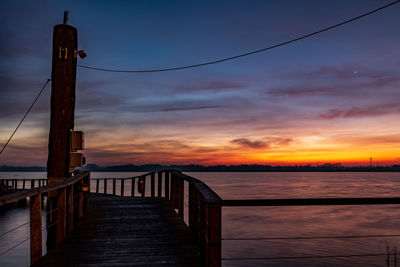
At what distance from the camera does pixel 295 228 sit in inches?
1208

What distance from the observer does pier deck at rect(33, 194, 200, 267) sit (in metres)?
4.67

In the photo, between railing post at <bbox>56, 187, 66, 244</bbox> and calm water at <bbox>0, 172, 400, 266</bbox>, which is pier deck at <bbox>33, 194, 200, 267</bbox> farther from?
calm water at <bbox>0, 172, 400, 266</bbox>

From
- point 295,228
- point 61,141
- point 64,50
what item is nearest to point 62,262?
point 61,141

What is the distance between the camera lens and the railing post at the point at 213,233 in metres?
3.28

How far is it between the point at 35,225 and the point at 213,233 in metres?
2.44

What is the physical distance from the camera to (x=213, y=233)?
10.8 feet

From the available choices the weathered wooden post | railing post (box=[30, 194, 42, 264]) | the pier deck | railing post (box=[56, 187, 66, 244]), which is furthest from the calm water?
railing post (box=[30, 194, 42, 264])

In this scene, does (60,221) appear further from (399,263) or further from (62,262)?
(399,263)

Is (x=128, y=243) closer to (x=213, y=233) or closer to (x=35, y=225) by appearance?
(x=35, y=225)

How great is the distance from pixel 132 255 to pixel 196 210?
3.53 feet

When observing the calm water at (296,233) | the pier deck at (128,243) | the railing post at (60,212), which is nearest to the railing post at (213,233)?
the pier deck at (128,243)

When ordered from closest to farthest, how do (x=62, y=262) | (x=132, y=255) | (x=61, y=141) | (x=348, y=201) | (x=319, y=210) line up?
(x=348, y=201) → (x=62, y=262) → (x=132, y=255) → (x=61, y=141) → (x=319, y=210)

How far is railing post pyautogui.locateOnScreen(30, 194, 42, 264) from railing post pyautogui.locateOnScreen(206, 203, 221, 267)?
2.33m

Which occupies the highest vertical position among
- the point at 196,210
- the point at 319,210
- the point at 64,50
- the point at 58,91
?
the point at 64,50
